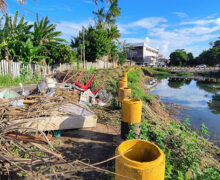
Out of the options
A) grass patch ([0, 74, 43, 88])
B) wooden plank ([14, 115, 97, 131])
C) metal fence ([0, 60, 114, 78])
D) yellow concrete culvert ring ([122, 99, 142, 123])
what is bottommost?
wooden plank ([14, 115, 97, 131])

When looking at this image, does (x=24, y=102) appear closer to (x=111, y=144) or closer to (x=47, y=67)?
(x=111, y=144)

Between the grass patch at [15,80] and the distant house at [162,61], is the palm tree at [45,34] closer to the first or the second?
the grass patch at [15,80]

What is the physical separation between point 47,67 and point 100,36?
10.2 metres

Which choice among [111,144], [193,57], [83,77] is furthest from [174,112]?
[193,57]

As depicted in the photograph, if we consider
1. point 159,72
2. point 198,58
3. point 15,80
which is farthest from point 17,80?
point 198,58

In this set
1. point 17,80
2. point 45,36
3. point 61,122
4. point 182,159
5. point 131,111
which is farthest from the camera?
point 45,36

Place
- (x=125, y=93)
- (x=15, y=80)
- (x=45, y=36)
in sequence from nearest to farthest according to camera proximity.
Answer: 1. (x=125, y=93)
2. (x=15, y=80)
3. (x=45, y=36)

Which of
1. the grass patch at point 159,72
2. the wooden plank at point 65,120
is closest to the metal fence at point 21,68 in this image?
the wooden plank at point 65,120

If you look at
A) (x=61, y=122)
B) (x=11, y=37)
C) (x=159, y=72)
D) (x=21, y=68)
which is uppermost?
(x=11, y=37)

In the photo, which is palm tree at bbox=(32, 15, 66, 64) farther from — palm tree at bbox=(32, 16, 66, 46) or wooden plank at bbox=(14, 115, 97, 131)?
wooden plank at bbox=(14, 115, 97, 131)

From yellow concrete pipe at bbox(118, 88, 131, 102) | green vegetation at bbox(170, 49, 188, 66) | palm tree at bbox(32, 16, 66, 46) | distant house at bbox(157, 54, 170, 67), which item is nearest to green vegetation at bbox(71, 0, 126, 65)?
palm tree at bbox(32, 16, 66, 46)

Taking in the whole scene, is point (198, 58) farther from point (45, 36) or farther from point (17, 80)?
point (17, 80)

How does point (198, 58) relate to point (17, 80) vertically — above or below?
above

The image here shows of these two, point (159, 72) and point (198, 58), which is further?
point (198, 58)
